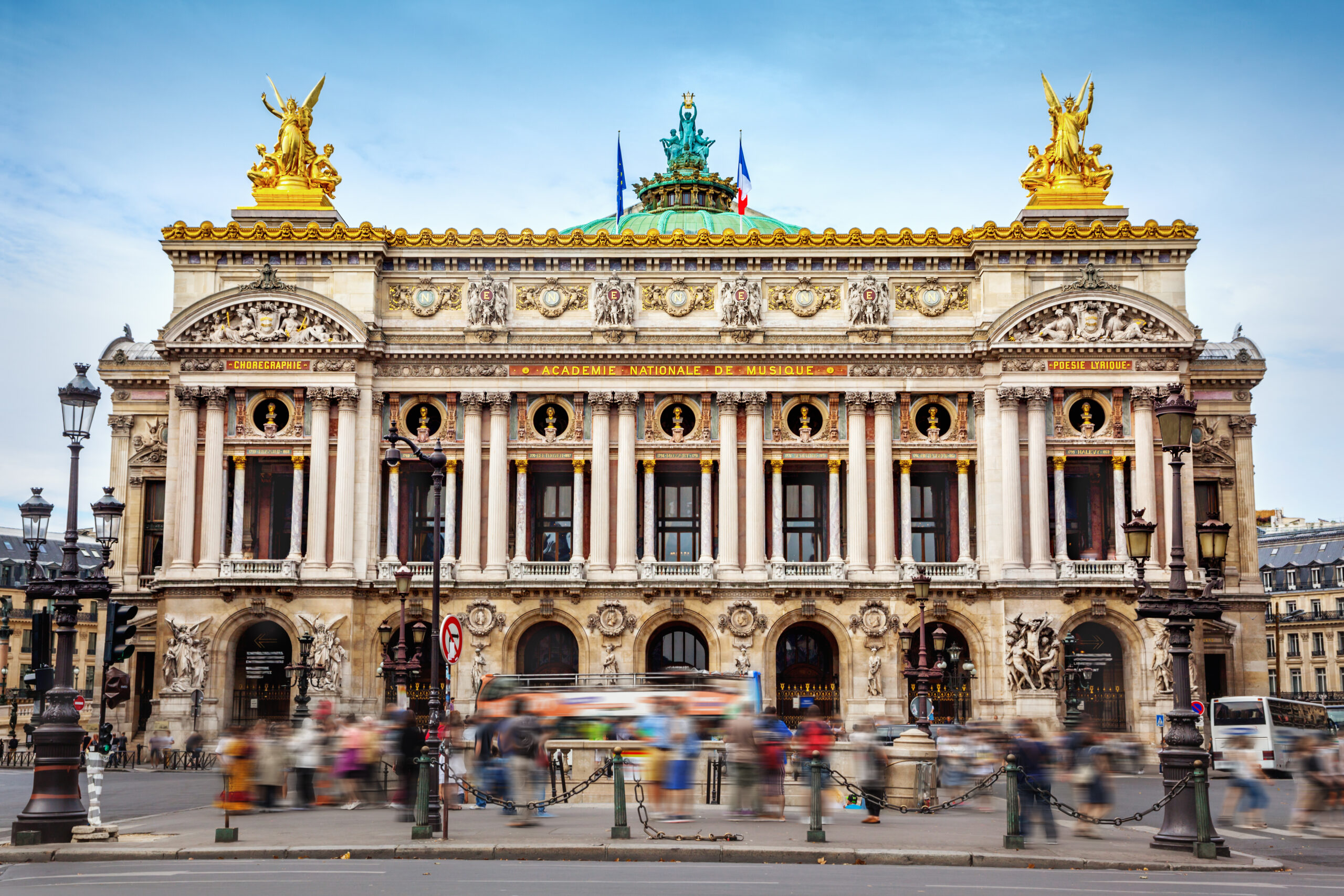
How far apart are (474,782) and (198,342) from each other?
27152 millimetres

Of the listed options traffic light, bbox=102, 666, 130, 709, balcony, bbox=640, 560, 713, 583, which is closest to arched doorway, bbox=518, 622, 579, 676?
balcony, bbox=640, 560, 713, 583

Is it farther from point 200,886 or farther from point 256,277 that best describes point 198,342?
point 200,886

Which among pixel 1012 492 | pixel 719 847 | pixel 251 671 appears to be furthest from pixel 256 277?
pixel 719 847

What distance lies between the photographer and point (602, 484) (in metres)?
58.6

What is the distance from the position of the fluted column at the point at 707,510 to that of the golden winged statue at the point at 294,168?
756 inches

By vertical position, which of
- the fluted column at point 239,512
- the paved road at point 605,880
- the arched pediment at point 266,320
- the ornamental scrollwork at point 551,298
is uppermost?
the ornamental scrollwork at point 551,298

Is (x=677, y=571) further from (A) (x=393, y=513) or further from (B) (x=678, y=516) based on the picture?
(A) (x=393, y=513)

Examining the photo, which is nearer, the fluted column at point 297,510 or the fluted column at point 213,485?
the fluted column at point 213,485

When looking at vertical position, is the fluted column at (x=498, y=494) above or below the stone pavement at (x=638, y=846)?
above

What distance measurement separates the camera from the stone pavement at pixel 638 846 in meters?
24.4

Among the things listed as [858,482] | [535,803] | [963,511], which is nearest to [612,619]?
[858,482]

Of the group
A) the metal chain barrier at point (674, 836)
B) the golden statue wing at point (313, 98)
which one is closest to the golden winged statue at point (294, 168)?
the golden statue wing at point (313, 98)

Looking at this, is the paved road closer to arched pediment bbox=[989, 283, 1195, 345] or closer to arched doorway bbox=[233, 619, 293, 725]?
arched doorway bbox=[233, 619, 293, 725]

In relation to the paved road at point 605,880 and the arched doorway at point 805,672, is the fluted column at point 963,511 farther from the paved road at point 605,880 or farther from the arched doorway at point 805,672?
the paved road at point 605,880
